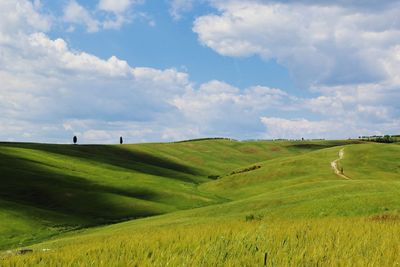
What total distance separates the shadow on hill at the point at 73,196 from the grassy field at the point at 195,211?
0.17m

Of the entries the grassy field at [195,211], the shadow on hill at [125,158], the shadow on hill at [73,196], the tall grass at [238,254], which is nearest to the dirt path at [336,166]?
the grassy field at [195,211]

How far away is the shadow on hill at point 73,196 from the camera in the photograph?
242 ft

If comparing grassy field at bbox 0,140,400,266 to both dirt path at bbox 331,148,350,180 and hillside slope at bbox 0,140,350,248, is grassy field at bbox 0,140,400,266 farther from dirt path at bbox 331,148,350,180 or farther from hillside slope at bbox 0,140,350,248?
dirt path at bbox 331,148,350,180

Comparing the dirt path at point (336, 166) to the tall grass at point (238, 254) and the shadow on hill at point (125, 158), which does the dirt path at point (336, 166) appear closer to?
the shadow on hill at point (125, 158)

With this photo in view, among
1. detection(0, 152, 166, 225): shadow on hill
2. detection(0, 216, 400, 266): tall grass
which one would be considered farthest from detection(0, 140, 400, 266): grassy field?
detection(0, 152, 166, 225): shadow on hill

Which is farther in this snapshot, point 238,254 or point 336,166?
point 336,166

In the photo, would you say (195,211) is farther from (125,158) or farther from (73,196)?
(125,158)

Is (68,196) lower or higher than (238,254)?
lower

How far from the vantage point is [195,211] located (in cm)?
5684

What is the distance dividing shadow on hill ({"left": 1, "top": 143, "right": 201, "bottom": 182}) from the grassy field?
84 centimetres

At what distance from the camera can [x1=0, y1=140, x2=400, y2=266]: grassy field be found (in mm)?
8383

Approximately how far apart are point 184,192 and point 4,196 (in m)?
32.2

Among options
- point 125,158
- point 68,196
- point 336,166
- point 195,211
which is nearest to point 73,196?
point 68,196

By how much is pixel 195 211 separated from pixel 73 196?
104ft
